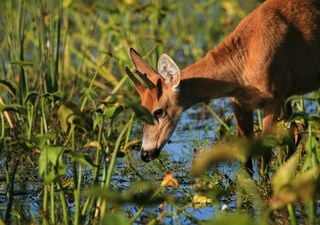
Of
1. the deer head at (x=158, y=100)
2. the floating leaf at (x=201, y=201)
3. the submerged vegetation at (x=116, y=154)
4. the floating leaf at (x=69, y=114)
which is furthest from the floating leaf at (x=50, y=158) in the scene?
the deer head at (x=158, y=100)

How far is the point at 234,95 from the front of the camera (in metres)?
8.05

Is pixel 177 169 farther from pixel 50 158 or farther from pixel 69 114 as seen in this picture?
pixel 50 158

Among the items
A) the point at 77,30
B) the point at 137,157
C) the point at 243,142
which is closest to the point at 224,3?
the point at 77,30

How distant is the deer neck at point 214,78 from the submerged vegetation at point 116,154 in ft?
1.60

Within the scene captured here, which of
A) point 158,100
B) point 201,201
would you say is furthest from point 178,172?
point 201,201

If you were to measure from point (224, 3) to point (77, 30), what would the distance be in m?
2.33

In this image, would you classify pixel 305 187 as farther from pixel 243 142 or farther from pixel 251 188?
pixel 251 188

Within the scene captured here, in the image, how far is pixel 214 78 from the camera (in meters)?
7.95

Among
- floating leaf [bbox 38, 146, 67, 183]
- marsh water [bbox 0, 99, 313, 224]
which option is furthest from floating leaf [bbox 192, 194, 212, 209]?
floating leaf [bbox 38, 146, 67, 183]

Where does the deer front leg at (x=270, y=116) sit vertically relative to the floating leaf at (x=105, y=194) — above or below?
above

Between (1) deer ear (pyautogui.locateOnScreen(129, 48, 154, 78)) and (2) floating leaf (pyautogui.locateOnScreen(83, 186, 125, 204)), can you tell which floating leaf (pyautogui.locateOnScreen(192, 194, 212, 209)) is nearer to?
(2) floating leaf (pyautogui.locateOnScreen(83, 186, 125, 204))

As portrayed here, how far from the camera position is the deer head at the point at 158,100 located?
303 inches

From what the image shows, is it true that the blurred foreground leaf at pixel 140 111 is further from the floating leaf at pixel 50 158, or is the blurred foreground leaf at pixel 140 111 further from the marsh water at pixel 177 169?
the marsh water at pixel 177 169

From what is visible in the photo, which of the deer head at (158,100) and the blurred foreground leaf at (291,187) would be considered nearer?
the blurred foreground leaf at (291,187)
